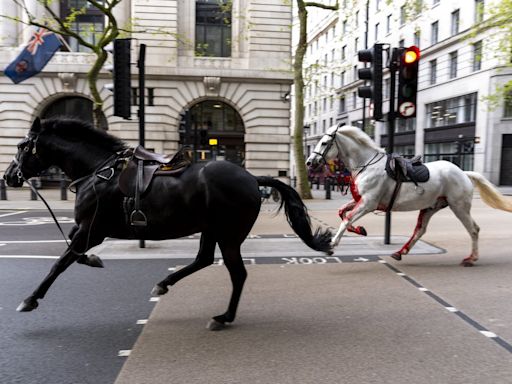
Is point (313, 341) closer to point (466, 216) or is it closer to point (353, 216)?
point (353, 216)

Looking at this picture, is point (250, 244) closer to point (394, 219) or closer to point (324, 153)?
point (324, 153)

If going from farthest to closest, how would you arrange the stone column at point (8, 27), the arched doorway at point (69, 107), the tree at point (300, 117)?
1. the arched doorway at point (69, 107)
2. the stone column at point (8, 27)
3. the tree at point (300, 117)

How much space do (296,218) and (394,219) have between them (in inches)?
334

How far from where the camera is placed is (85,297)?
4938 mm

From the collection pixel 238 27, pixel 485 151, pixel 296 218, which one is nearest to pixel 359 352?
pixel 296 218

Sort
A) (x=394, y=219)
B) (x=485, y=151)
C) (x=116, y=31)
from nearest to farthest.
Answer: (x=394, y=219)
(x=116, y=31)
(x=485, y=151)

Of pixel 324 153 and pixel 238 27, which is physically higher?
pixel 238 27

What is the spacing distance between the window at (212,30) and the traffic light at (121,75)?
18.2 metres

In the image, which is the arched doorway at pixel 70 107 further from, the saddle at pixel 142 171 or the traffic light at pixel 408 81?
the saddle at pixel 142 171

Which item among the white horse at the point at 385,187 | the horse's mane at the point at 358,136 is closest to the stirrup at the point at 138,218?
the white horse at the point at 385,187

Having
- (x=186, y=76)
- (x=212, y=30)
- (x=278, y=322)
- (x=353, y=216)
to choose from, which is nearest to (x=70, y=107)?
(x=186, y=76)

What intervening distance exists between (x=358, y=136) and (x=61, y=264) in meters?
4.84

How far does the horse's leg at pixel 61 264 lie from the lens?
158 inches

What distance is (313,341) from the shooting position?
12.0ft
